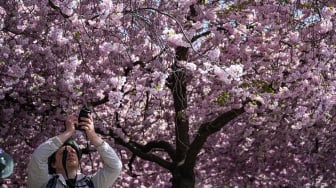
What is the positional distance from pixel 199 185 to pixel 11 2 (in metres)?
9.89

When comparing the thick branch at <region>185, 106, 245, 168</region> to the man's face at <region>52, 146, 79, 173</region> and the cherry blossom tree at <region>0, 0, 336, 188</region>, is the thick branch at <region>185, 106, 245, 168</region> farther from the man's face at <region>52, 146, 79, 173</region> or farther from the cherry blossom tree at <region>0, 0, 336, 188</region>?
the man's face at <region>52, 146, 79, 173</region>

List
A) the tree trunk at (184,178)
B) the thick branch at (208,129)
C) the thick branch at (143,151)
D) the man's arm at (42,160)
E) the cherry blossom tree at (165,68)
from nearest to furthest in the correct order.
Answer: the man's arm at (42,160) < the cherry blossom tree at (165,68) < the thick branch at (208,129) < the tree trunk at (184,178) < the thick branch at (143,151)

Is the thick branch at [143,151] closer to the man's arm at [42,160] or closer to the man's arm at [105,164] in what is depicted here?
the man's arm at [105,164]

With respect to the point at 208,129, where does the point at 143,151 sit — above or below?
below

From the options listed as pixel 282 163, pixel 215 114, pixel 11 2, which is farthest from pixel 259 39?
pixel 282 163

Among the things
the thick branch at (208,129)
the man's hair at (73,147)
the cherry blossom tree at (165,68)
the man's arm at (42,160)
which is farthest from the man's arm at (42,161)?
the thick branch at (208,129)

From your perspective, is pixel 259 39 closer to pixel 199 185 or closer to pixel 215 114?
pixel 215 114

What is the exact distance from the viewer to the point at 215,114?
11.7 meters

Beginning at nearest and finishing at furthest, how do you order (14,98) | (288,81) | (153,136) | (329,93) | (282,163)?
(329,93) < (288,81) < (14,98) < (153,136) < (282,163)

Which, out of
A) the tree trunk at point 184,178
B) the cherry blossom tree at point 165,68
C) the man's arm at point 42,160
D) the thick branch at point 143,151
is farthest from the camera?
the thick branch at point 143,151

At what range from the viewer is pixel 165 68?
709 cm

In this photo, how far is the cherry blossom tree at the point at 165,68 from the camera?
743 centimetres

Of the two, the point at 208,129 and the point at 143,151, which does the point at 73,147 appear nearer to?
the point at 208,129

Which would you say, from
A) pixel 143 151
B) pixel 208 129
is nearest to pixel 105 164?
pixel 208 129
